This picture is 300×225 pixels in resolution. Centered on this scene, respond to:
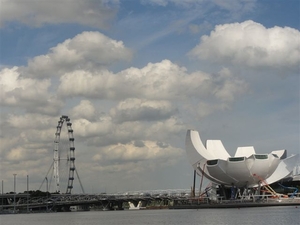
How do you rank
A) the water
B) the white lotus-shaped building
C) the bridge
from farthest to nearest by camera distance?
the bridge → the white lotus-shaped building → the water

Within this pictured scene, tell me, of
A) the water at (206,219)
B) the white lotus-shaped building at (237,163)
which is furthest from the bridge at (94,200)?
the water at (206,219)

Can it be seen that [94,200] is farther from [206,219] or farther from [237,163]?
[206,219]

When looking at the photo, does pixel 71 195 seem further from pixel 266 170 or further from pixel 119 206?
pixel 266 170

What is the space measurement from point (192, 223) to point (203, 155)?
5288 cm

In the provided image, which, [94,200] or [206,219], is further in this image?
[94,200]

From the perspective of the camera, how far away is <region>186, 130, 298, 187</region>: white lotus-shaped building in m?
108

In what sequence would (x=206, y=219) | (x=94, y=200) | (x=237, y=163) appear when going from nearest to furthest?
(x=206, y=219) → (x=237, y=163) → (x=94, y=200)

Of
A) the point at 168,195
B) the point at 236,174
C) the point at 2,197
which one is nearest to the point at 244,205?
the point at 236,174

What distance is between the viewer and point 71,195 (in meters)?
139

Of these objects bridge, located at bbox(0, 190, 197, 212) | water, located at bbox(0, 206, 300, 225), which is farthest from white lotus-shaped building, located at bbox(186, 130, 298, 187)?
water, located at bbox(0, 206, 300, 225)

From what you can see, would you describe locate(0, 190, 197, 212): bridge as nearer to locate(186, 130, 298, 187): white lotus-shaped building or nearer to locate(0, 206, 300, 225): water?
locate(186, 130, 298, 187): white lotus-shaped building

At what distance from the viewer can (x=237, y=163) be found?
108 meters

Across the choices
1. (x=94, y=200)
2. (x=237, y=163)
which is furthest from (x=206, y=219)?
Answer: (x=94, y=200)

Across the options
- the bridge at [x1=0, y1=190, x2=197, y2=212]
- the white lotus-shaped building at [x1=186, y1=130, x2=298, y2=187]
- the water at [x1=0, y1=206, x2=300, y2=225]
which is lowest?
the water at [x1=0, y1=206, x2=300, y2=225]
